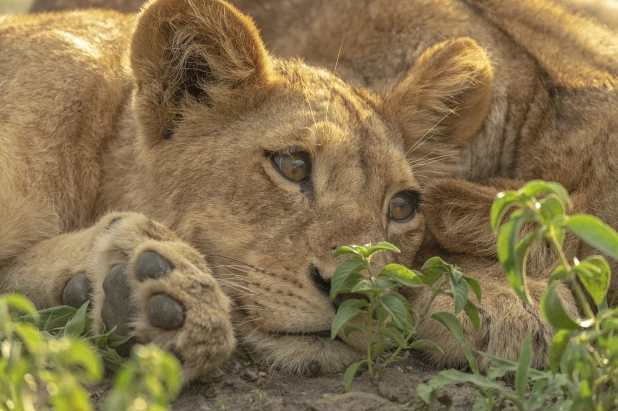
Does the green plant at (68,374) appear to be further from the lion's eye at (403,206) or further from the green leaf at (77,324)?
the lion's eye at (403,206)

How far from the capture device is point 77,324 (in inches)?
104

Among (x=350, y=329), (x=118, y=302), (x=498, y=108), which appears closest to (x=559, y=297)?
(x=350, y=329)

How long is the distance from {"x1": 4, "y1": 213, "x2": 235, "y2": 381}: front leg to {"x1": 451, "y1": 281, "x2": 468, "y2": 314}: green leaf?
632 millimetres

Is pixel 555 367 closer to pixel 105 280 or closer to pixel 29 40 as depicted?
pixel 105 280

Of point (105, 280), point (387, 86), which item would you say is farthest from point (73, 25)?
point (105, 280)

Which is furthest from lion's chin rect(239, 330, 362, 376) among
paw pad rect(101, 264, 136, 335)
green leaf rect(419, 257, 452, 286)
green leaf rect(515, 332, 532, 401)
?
green leaf rect(515, 332, 532, 401)

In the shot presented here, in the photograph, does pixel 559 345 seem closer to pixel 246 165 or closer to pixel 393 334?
pixel 393 334

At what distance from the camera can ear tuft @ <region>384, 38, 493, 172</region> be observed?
3701mm

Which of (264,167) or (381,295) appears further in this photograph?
(264,167)

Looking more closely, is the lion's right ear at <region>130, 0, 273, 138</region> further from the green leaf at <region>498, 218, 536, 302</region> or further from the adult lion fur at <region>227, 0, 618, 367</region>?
the green leaf at <region>498, 218, 536, 302</region>

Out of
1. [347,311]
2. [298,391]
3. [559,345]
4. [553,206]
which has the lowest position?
[298,391]

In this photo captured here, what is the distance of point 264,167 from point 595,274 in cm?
133

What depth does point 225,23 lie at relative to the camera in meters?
3.23

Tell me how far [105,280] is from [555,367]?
49.8 inches
